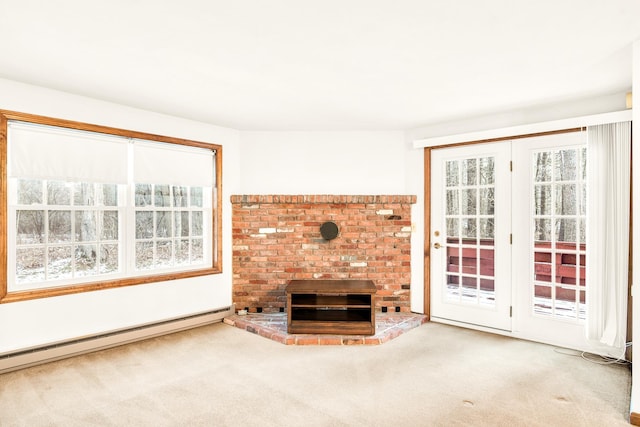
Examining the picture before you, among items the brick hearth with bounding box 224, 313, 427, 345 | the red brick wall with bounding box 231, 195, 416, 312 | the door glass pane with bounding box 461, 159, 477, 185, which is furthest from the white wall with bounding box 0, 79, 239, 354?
the door glass pane with bounding box 461, 159, 477, 185

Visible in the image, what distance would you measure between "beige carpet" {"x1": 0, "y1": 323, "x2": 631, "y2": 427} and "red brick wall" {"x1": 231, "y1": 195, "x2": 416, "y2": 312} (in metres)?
1.08

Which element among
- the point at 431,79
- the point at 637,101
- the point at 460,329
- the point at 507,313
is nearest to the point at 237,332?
the point at 460,329

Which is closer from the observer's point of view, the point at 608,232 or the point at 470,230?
the point at 608,232

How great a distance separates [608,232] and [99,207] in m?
5.14

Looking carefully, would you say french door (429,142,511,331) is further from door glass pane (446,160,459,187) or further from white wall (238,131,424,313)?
white wall (238,131,424,313)

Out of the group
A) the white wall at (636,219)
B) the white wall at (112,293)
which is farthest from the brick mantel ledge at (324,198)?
the white wall at (636,219)

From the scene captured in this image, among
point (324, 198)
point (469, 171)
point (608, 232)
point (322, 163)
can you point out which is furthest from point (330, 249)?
point (608, 232)

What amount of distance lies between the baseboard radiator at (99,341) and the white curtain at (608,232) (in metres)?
4.22

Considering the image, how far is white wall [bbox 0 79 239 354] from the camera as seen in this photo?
3.46m

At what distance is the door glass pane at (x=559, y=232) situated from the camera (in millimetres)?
3984

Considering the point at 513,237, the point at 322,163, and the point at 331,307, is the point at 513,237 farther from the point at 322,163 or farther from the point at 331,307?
the point at 322,163

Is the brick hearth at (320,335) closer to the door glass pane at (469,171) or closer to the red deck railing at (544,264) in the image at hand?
the red deck railing at (544,264)

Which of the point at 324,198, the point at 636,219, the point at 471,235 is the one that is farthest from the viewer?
the point at 324,198

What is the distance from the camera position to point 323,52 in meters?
2.83
